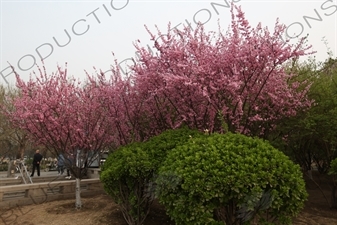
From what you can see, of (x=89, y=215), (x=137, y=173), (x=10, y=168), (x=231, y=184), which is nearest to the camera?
(x=231, y=184)

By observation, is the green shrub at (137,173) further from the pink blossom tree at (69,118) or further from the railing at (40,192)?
the railing at (40,192)

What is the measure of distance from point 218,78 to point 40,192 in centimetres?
556

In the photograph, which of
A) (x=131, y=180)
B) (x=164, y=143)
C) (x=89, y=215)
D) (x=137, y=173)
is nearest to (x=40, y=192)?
(x=89, y=215)

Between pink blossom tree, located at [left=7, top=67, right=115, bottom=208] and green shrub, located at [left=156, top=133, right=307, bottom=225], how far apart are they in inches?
148

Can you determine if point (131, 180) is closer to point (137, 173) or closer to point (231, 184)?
point (137, 173)

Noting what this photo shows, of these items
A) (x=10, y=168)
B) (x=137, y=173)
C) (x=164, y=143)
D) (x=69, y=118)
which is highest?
(x=69, y=118)

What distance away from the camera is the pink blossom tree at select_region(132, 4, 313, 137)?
19.1 ft

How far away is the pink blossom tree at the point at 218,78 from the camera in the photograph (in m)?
5.84

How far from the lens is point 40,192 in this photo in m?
8.00

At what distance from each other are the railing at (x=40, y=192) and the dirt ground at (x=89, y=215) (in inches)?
9.7

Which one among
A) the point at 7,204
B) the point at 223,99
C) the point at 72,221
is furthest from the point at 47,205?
the point at 223,99

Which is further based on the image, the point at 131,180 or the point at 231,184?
the point at 131,180

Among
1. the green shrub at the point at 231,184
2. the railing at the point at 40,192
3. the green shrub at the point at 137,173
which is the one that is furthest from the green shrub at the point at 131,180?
the railing at the point at 40,192

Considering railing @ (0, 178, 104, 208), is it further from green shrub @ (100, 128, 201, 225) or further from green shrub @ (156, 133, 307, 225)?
green shrub @ (156, 133, 307, 225)
